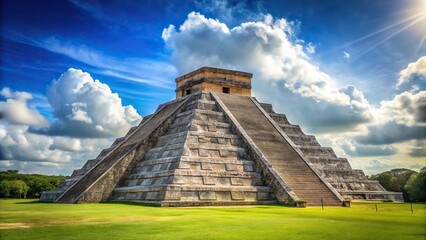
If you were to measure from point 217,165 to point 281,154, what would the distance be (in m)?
4.35

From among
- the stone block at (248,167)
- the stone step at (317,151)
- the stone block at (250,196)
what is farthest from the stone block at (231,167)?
the stone step at (317,151)

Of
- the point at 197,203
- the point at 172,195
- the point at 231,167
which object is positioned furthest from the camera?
the point at 231,167

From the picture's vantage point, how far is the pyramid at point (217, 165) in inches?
748

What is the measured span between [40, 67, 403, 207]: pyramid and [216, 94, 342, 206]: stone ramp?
55 millimetres

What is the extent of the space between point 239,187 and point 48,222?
10332 mm

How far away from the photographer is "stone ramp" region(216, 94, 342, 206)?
19.8 m

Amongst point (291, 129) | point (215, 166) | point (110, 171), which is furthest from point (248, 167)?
point (291, 129)

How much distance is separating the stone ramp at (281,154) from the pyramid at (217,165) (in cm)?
5

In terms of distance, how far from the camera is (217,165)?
20.4m

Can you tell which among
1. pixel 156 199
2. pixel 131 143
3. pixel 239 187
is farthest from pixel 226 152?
pixel 131 143

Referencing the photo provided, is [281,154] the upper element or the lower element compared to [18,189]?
upper

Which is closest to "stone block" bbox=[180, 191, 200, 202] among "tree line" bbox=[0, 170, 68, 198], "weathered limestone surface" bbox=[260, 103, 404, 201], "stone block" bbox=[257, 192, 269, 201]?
"stone block" bbox=[257, 192, 269, 201]

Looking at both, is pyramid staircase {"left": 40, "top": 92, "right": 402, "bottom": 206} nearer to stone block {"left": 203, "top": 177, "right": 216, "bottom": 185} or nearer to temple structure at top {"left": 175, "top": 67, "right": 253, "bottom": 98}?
stone block {"left": 203, "top": 177, "right": 216, "bottom": 185}

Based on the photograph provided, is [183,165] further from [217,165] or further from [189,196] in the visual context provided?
[217,165]
